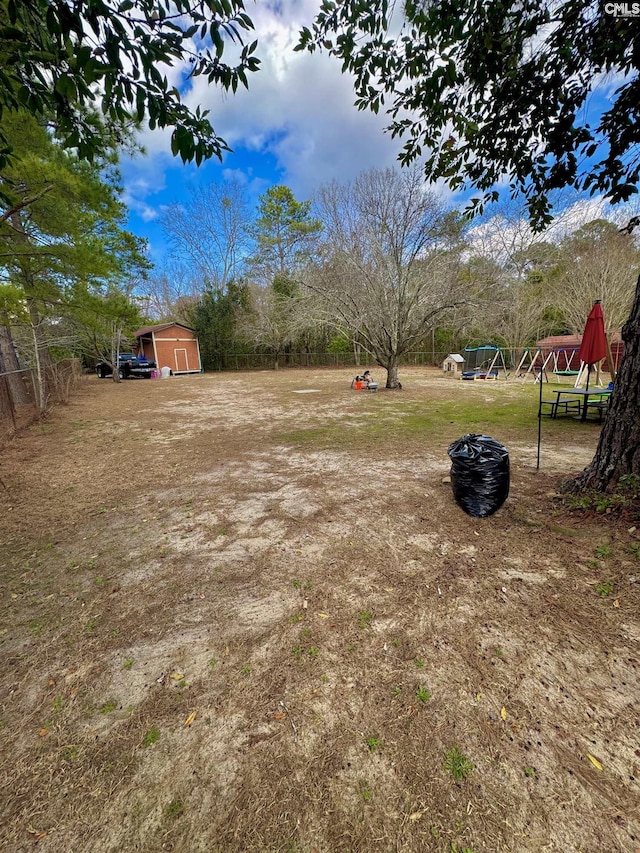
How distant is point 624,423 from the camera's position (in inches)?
112

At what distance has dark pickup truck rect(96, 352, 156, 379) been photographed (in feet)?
68.2

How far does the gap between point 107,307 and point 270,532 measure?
20.7 ft

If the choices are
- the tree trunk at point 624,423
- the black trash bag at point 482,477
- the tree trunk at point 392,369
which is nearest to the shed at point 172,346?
the tree trunk at point 392,369

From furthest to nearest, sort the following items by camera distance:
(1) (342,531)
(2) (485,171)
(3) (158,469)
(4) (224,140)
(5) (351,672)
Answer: (3) (158,469)
(2) (485,171)
(1) (342,531)
(4) (224,140)
(5) (351,672)

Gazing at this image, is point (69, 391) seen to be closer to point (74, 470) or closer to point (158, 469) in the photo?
point (74, 470)

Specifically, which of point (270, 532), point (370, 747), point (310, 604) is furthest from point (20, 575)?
point (370, 747)

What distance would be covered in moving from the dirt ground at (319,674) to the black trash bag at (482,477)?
0.16 metres

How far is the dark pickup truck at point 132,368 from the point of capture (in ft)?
68.2

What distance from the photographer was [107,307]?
6.84 meters

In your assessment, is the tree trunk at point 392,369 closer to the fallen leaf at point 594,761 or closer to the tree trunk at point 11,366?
the tree trunk at point 11,366

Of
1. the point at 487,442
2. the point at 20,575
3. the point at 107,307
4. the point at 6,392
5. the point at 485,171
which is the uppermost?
the point at 485,171

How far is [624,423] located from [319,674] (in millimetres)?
3080

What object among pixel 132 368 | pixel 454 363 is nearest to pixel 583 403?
pixel 454 363

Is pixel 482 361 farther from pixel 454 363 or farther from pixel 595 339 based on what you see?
pixel 595 339
